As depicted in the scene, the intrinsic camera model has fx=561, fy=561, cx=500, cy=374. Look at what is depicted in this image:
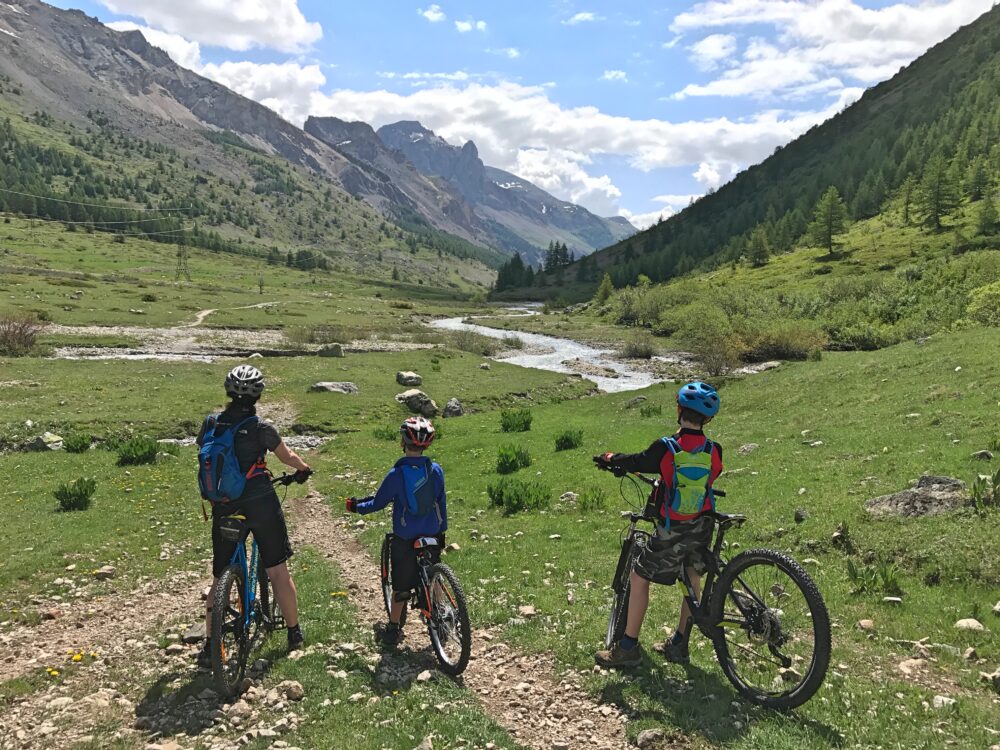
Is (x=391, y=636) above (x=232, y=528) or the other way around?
the other way around

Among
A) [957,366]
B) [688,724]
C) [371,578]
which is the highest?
[957,366]

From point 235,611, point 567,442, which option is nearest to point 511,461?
point 567,442

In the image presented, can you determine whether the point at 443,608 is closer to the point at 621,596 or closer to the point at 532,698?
the point at 532,698

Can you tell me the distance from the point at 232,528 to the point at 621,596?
18.0 ft

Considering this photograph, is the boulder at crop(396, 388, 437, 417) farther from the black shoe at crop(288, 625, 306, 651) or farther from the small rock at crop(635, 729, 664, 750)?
the small rock at crop(635, 729, 664, 750)

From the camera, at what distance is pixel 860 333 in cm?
5322

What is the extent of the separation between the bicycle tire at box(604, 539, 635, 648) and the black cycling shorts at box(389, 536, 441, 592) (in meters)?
2.65

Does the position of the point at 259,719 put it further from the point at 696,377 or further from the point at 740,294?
the point at 740,294

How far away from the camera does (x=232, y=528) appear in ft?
25.0

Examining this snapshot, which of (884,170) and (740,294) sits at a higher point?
(884,170)

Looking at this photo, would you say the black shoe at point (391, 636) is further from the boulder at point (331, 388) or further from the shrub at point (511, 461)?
the boulder at point (331, 388)

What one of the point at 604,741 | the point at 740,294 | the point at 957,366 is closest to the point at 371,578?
the point at 604,741

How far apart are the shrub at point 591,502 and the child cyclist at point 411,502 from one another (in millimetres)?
8289

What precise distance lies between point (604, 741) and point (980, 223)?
4586 inches
